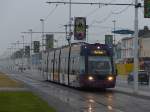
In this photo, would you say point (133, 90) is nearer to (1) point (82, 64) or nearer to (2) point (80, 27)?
(1) point (82, 64)

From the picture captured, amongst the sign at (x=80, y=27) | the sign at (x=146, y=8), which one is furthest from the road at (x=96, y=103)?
the sign at (x=80, y=27)

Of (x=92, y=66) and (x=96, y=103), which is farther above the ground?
(x=92, y=66)

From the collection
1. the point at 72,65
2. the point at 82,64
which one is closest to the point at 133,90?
the point at 82,64

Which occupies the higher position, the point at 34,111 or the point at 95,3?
the point at 95,3

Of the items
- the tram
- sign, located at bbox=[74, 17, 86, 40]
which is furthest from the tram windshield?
sign, located at bbox=[74, 17, 86, 40]

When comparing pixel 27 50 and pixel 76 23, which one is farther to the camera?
pixel 27 50

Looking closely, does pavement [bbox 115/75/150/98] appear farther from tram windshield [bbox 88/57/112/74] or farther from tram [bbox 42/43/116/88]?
tram windshield [bbox 88/57/112/74]

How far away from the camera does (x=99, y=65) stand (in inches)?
1655

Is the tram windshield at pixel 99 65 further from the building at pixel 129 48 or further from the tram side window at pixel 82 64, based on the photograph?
the building at pixel 129 48

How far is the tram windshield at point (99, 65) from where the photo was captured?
41.8 m

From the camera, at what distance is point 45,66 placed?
64500 millimetres

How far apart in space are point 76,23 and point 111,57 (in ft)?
84.4

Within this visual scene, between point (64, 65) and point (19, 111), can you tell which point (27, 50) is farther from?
point (19, 111)

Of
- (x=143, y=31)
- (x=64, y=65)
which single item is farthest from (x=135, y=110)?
(x=143, y=31)
